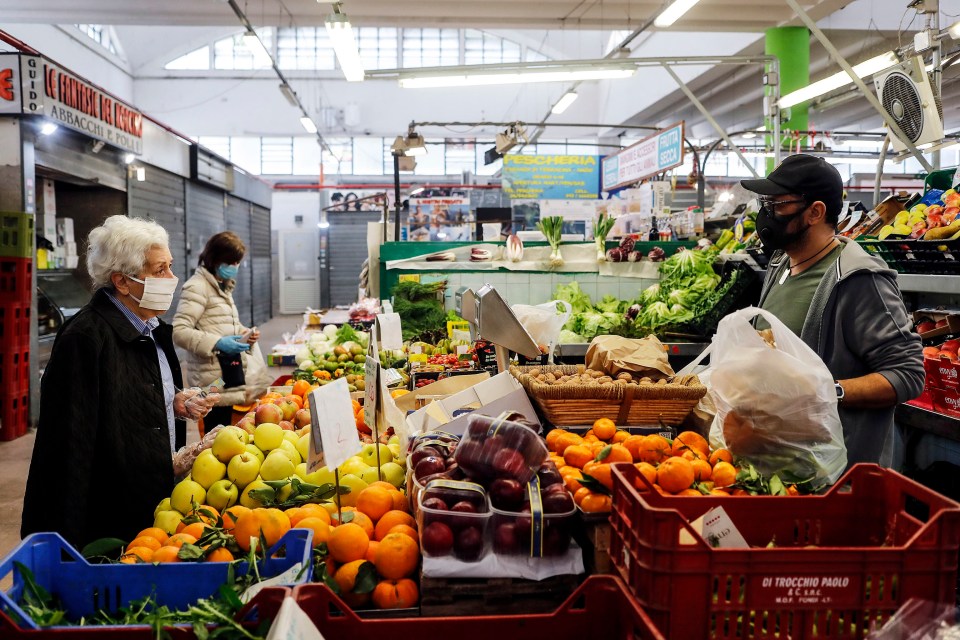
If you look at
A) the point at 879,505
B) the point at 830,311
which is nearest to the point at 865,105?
the point at 830,311

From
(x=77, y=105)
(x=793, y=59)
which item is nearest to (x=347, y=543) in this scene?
(x=77, y=105)

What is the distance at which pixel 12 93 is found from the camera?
6.65 meters

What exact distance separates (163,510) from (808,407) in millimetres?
1920

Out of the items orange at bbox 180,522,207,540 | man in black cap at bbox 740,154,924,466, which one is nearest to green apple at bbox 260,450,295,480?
orange at bbox 180,522,207,540

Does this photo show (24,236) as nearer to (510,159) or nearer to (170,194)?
(170,194)

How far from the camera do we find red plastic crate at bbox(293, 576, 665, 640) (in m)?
1.33

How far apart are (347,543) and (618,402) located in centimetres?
107

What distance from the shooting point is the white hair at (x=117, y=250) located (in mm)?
2627

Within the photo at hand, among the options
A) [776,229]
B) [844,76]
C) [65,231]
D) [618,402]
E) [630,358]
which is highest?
[844,76]

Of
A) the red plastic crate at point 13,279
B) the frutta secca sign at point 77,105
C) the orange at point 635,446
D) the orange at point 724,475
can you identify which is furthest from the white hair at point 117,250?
the frutta secca sign at point 77,105

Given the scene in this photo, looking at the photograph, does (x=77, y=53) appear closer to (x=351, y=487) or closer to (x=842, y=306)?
(x=351, y=487)

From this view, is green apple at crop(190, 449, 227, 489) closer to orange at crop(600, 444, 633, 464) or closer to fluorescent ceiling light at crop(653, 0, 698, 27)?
orange at crop(600, 444, 633, 464)

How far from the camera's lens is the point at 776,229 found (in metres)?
2.56

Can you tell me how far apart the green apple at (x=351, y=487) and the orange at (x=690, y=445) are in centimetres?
95
